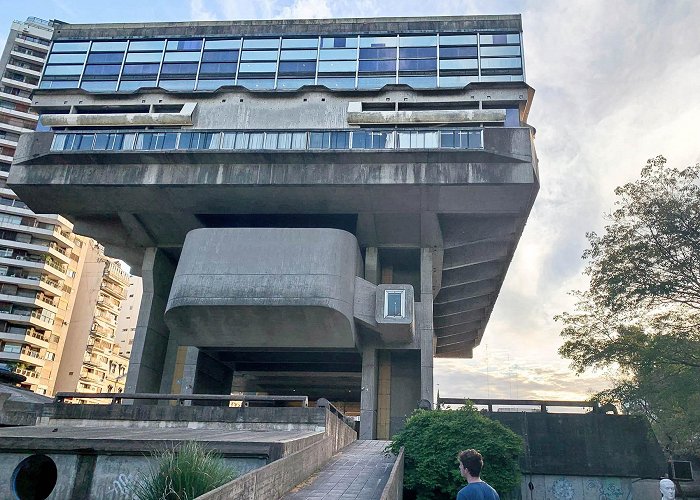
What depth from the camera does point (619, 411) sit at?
73.8 ft

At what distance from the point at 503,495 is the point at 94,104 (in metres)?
30.6

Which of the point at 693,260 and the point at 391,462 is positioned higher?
the point at 693,260

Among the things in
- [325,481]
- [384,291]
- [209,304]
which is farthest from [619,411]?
[209,304]

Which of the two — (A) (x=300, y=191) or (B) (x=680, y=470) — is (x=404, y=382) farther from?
(B) (x=680, y=470)

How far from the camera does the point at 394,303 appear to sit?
28.1 metres

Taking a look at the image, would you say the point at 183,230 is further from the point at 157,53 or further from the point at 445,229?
the point at 445,229

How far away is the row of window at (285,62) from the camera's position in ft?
103

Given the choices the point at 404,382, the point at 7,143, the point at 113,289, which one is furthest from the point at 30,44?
the point at 404,382

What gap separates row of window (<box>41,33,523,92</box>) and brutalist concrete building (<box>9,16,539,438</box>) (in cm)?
10

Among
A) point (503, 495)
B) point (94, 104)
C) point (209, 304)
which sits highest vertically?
point (94, 104)

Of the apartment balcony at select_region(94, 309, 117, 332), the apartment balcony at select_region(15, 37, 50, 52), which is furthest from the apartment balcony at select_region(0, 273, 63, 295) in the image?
the apartment balcony at select_region(15, 37, 50, 52)

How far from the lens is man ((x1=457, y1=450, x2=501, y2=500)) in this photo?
4.88 m

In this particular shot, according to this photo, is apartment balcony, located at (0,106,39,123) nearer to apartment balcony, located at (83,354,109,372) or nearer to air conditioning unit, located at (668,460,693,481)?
apartment balcony, located at (83,354,109,372)

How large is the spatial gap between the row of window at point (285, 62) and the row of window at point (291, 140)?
18.4ft
